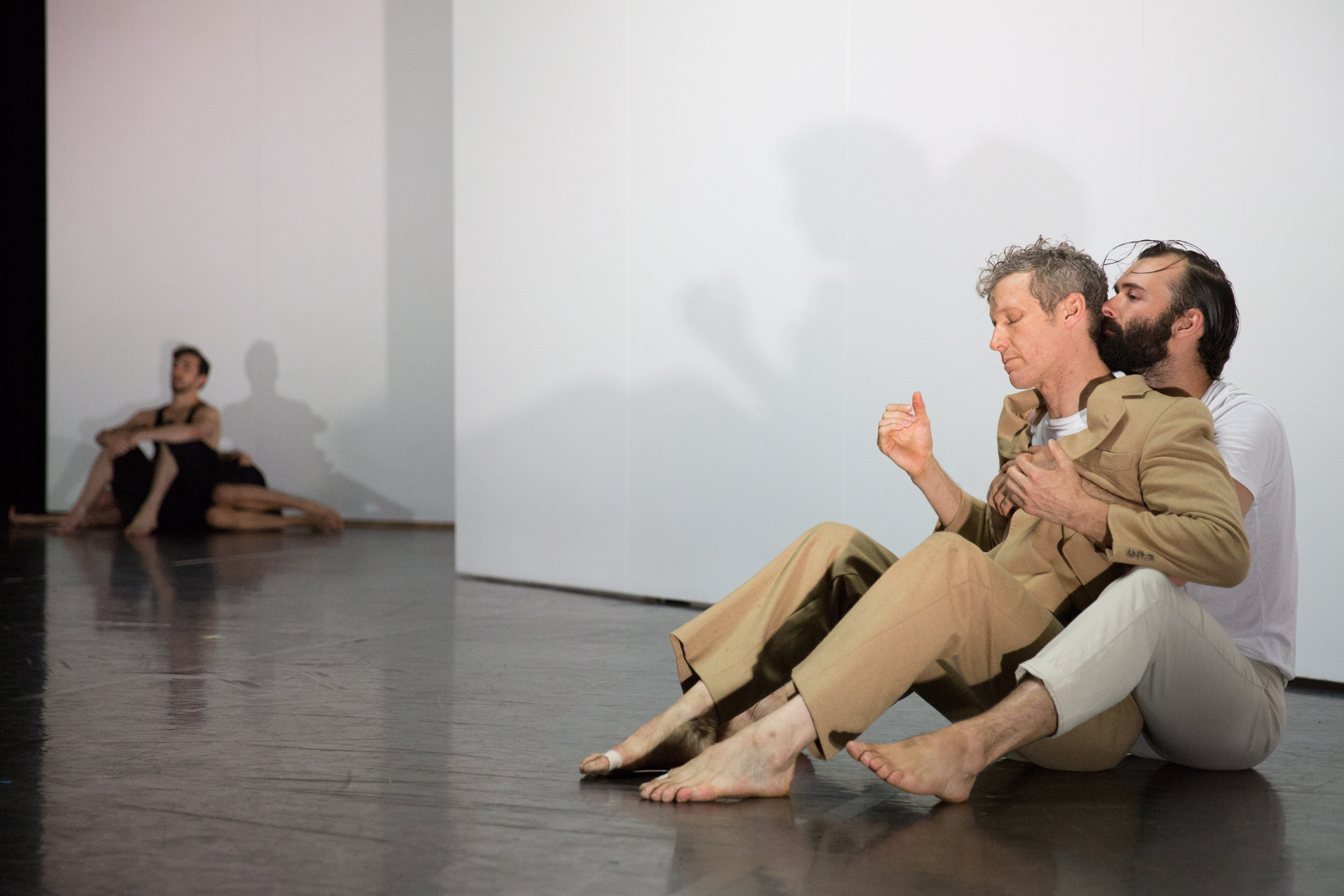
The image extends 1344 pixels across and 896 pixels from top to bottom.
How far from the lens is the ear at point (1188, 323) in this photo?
2.38m

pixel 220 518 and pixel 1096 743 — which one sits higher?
pixel 1096 743

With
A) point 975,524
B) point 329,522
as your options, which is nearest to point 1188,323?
point 975,524

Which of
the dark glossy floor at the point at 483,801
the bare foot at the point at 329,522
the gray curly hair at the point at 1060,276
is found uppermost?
the gray curly hair at the point at 1060,276

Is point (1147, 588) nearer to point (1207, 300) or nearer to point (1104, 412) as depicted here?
point (1104, 412)

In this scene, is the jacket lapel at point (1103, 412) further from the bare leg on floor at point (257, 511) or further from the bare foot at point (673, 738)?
the bare leg on floor at point (257, 511)

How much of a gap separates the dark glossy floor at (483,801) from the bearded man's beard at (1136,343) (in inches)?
28.8

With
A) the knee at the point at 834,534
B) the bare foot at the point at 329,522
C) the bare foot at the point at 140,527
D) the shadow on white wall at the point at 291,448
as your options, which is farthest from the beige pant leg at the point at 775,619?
the shadow on white wall at the point at 291,448

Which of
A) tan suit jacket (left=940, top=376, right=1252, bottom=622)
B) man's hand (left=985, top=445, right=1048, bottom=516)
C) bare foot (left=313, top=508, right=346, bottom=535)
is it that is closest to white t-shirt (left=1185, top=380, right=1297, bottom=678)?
tan suit jacket (left=940, top=376, right=1252, bottom=622)

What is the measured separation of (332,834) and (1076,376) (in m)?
1.42

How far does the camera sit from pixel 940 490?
7.73 feet

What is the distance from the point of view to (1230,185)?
3322 mm

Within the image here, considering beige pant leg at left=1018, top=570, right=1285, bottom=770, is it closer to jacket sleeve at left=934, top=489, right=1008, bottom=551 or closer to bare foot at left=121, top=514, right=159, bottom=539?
jacket sleeve at left=934, top=489, right=1008, bottom=551

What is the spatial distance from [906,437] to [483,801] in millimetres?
923

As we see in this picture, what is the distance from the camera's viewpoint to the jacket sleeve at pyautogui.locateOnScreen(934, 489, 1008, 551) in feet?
7.94
